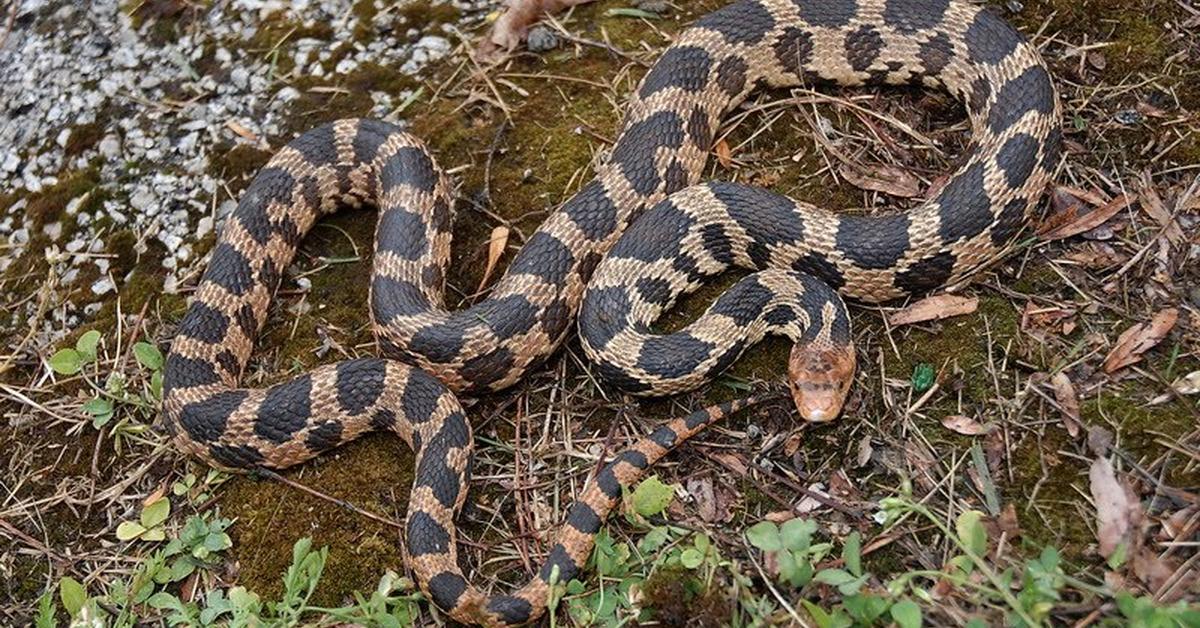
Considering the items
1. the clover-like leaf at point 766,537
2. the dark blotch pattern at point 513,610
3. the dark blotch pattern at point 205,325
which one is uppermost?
the clover-like leaf at point 766,537

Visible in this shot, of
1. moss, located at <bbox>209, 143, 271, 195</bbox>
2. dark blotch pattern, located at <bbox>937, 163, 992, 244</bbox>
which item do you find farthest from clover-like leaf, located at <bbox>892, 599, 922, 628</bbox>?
moss, located at <bbox>209, 143, 271, 195</bbox>

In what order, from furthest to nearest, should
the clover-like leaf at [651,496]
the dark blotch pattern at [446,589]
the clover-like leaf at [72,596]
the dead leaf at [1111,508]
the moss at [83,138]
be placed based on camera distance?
the moss at [83,138] → the clover-like leaf at [72,596] → the dark blotch pattern at [446,589] → the clover-like leaf at [651,496] → the dead leaf at [1111,508]

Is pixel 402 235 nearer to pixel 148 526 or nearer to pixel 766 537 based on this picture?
pixel 148 526

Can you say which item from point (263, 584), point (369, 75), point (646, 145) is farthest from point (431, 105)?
point (263, 584)

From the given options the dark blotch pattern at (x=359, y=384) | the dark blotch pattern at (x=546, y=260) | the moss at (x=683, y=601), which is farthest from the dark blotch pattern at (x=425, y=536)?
the dark blotch pattern at (x=546, y=260)

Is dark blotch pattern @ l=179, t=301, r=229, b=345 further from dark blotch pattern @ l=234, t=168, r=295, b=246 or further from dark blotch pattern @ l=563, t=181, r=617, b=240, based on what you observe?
dark blotch pattern @ l=563, t=181, r=617, b=240

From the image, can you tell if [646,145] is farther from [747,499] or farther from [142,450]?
[142,450]

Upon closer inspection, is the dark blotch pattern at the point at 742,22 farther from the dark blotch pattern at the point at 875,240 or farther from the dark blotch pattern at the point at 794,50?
the dark blotch pattern at the point at 875,240
